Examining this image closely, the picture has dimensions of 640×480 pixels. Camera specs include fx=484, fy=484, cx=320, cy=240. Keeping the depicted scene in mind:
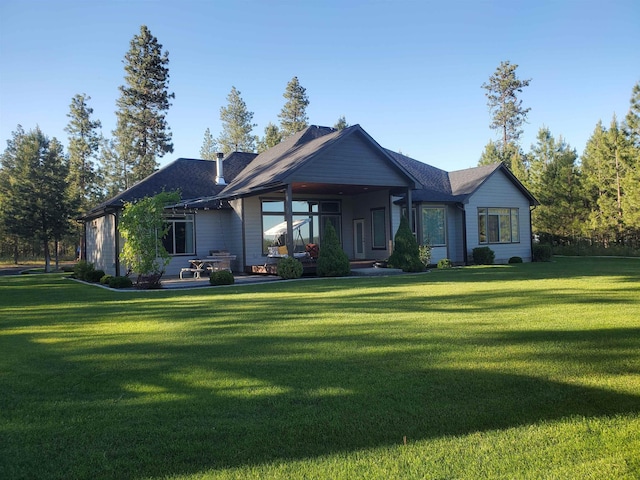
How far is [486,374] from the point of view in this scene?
4676 mm

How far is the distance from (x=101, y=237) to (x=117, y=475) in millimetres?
21076

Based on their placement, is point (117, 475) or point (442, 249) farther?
point (442, 249)

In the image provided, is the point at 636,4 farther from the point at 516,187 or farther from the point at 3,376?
the point at 3,376

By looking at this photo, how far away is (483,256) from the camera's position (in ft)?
74.8

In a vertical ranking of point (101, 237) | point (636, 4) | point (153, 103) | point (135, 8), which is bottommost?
point (101, 237)

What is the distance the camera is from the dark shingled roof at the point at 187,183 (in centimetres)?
1931

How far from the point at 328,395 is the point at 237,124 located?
173 feet

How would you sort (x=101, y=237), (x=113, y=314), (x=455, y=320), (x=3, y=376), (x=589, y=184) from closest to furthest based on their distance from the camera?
(x=3, y=376), (x=455, y=320), (x=113, y=314), (x=101, y=237), (x=589, y=184)

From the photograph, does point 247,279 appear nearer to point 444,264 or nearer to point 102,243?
point 102,243

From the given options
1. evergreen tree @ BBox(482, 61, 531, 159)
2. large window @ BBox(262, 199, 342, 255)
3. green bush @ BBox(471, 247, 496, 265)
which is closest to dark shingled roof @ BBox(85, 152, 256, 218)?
large window @ BBox(262, 199, 342, 255)

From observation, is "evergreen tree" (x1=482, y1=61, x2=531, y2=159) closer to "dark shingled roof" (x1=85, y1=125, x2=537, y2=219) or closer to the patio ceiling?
"dark shingled roof" (x1=85, y1=125, x2=537, y2=219)

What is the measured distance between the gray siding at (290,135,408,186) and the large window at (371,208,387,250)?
9.66 ft

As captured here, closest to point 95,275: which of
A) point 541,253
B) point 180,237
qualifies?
point 180,237

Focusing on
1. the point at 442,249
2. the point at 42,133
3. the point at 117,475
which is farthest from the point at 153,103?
the point at 117,475
